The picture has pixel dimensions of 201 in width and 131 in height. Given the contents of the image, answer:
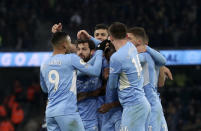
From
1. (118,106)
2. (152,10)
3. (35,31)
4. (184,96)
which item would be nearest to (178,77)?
(184,96)

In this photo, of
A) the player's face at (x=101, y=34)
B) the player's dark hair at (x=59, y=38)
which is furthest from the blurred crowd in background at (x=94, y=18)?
the player's dark hair at (x=59, y=38)

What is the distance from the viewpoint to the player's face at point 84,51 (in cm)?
833

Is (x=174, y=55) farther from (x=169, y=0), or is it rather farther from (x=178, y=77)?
(x=169, y=0)

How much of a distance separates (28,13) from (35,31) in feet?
4.19

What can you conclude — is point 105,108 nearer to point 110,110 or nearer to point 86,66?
point 110,110

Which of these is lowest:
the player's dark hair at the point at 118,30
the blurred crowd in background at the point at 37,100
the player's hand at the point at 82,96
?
the blurred crowd in background at the point at 37,100

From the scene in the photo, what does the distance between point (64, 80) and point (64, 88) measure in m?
0.12

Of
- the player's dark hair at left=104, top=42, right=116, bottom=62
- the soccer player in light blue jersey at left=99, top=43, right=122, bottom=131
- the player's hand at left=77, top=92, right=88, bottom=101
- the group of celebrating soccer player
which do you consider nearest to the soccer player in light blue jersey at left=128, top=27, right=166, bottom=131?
the group of celebrating soccer player

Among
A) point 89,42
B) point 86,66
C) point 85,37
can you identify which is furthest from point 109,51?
point 86,66

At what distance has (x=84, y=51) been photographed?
836 centimetres

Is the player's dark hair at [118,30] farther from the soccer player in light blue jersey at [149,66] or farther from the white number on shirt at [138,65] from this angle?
the soccer player in light blue jersey at [149,66]

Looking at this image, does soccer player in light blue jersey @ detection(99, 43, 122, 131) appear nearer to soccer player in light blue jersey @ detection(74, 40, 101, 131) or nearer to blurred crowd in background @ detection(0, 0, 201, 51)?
soccer player in light blue jersey @ detection(74, 40, 101, 131)

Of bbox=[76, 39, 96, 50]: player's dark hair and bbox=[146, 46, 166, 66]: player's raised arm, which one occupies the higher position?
bbox=[76, 39, 96, 50]: player's dark hair

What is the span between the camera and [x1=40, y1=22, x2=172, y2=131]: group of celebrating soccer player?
762 centimetres
